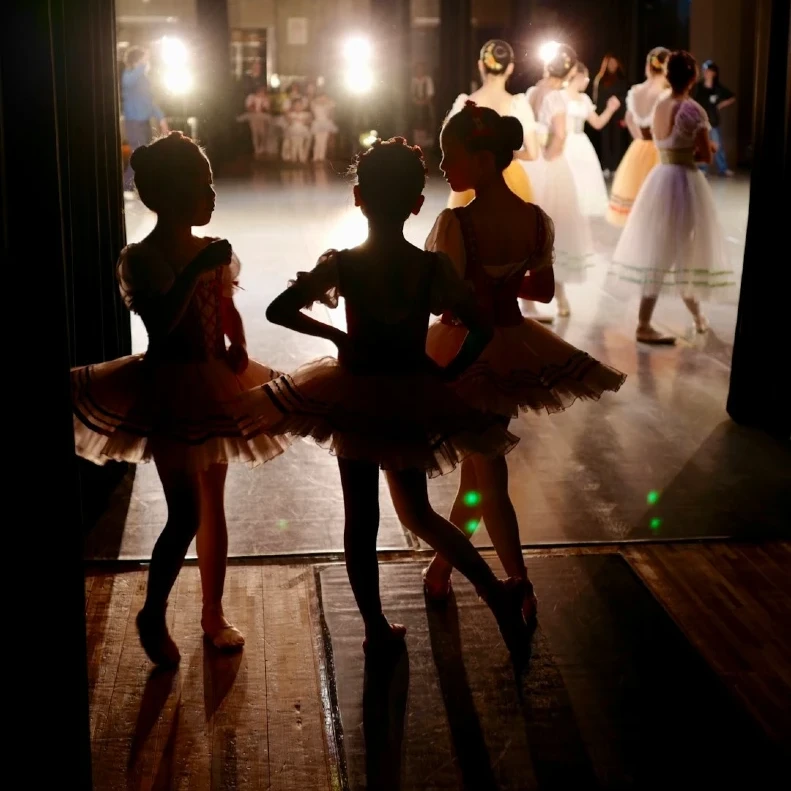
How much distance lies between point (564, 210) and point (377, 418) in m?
5.18

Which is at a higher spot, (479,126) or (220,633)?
(479,126)

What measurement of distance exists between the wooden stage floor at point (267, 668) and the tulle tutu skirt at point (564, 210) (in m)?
3.81

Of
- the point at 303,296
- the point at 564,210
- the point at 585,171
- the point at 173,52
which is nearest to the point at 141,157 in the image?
the point at 303,296

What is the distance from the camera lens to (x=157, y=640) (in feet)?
10.5

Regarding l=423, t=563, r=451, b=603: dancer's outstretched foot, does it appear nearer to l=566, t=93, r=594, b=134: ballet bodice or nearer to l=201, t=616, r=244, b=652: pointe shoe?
l=201, t=616, r=244, b=652: pointe shoe

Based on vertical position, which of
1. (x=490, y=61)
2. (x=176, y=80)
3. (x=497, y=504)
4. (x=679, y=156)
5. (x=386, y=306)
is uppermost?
(x=176, y=80)

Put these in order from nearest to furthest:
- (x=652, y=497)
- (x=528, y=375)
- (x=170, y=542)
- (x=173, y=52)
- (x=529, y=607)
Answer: (x=170, y=542) < (x=528, y=375) < (x=529, y=607) < (x=652, y=497) < (x=173, y=52)

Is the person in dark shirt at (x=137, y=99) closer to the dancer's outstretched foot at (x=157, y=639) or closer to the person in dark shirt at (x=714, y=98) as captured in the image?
the person in dark shirt at (x=714, y=98)

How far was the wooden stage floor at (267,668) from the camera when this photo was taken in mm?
2855

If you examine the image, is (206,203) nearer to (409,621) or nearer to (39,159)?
(39,159)

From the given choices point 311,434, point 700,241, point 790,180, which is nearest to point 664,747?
point 311,434

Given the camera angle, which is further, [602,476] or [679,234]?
[679,234]

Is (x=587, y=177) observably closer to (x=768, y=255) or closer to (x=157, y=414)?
(x=768, y=255)

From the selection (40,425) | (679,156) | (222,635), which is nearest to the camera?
(40,425)
